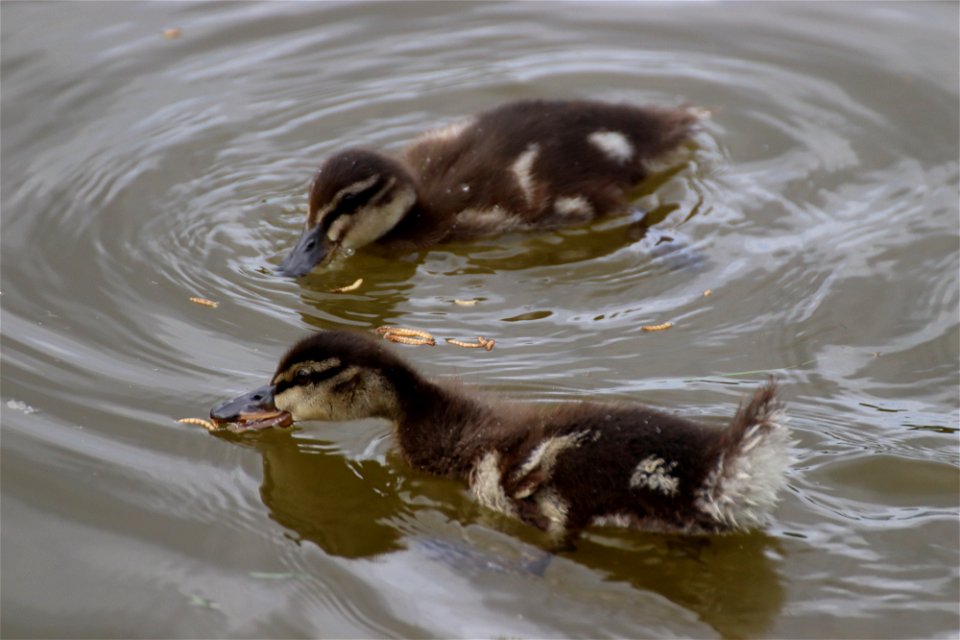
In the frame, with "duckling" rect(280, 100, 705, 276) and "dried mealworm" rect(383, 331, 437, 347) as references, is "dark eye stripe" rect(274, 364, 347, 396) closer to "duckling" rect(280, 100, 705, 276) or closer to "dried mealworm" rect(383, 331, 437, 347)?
"dried mealworm" rect(383, 331, 437, 347)

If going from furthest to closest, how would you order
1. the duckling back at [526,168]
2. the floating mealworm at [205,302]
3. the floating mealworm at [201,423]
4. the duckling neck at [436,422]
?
the duckling back at [526,168]
the floating mealworm at [205,302]
the floating mealworm at [201,423]
the duckling neck at [436,422]

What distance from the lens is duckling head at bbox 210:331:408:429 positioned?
3.63m

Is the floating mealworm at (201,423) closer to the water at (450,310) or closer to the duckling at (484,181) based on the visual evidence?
the water at (450,310)

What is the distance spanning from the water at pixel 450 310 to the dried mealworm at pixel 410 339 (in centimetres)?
6

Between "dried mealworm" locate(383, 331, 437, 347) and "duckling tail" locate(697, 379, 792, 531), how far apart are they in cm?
130

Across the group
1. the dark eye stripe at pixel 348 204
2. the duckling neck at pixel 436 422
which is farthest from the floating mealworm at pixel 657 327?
the dark eye stripe at pixel 348 204

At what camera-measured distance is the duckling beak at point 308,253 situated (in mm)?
4641

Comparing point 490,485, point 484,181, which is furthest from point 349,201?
point 490,485

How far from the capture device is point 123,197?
5.15 metres

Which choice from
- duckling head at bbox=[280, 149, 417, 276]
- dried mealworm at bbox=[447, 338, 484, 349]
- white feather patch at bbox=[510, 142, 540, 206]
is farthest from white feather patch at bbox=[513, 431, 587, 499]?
white feather patch at bbox=[510, 142, 540, 206]

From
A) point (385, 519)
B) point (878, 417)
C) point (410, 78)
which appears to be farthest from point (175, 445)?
point (410, 78)

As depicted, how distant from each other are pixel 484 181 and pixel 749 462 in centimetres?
210

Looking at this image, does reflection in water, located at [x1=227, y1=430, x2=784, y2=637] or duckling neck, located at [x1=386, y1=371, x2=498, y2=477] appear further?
duckling neck, located at [x1=386, y1=371, x2=498, y2=477]

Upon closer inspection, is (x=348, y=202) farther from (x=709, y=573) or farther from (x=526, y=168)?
(x=709, y=573)
